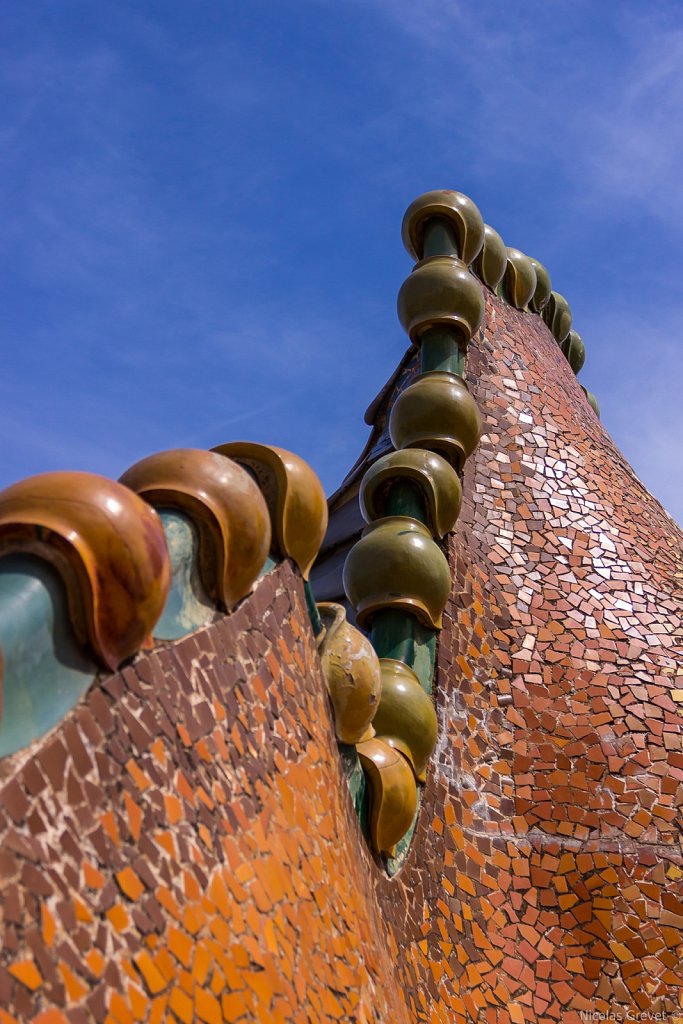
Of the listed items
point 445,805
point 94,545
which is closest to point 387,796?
point 445,805

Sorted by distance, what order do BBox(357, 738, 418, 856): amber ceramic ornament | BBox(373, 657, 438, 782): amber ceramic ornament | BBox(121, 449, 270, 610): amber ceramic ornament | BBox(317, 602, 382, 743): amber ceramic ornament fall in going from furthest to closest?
BBox(373, 657, 438, 782): amber ceramic ornament < BBox(357, 738, 418, 856): amber ceramic ornament < BBox(317, 602, 382, 743): amber ceramic ornament < BBox(121, 449, 270, 610): amber ceramic ornament

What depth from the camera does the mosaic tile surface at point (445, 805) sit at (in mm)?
1631

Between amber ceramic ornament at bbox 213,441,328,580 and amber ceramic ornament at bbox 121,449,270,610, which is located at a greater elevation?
amber ceramic ornament at bbox 213,441,328,580

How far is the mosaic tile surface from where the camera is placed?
1.63 metres

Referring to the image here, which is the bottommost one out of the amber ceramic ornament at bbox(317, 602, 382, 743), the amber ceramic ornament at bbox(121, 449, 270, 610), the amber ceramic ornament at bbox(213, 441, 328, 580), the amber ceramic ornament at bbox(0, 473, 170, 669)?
the amber ceramic ornament at bbox(0, 473, 170, 669)

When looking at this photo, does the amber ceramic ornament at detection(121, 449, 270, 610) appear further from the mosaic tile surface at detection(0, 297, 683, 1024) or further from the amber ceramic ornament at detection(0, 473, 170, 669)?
the amber ceramic ornament at detection(0, 473, 170, 669)

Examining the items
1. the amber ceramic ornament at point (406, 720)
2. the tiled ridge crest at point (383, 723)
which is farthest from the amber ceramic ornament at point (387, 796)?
the amber ceramic ornament at point (406, 720)

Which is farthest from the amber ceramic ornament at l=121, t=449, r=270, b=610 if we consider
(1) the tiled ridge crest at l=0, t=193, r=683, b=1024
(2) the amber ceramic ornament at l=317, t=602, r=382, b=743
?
(2) the amber ceramic ornament at l=317, t=602, r=382, b=743

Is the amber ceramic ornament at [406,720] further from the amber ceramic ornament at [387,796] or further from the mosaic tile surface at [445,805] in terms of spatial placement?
the mosaic tile surface at [445,805]

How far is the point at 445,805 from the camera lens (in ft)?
11.3

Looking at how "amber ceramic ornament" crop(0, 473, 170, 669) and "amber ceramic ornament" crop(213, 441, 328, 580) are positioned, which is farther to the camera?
"amber ceramic ornament" crop(213, 441, 328, 580)

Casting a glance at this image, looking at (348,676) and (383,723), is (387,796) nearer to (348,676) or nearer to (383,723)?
(383,723)

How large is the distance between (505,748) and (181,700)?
75.1 inches

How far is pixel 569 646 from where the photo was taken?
3.90 m
